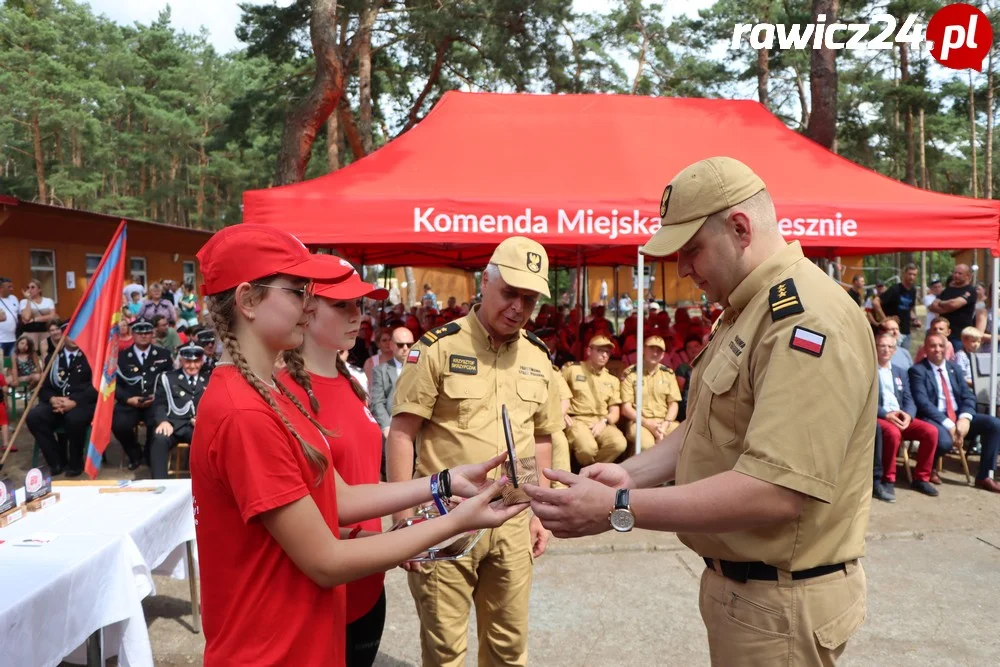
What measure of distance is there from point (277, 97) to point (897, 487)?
1726 cm

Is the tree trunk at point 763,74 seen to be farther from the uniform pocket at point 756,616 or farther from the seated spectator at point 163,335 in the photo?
the uniform pocket at point 756,616

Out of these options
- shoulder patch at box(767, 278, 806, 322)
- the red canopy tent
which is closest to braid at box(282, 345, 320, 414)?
shoulder patch at box(767, 278, 806, 322)

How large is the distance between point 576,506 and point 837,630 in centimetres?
66

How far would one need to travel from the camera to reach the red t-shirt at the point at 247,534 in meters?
1.42

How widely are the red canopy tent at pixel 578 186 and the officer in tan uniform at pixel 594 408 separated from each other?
4.30 ft

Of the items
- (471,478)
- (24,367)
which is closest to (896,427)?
(471,478)

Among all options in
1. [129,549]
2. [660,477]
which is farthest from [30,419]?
[660,477]

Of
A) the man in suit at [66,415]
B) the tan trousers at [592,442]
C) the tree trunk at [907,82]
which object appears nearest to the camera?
the tan trousers at [592,442]

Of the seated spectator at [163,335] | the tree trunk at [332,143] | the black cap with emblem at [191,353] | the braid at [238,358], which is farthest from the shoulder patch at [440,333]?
the tree trunk at [332,143]

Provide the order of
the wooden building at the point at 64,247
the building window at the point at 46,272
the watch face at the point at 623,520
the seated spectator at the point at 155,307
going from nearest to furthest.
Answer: the watch face at the point at 623,520 < the seated spectator at the point at 155,307 < the wooden building at the point at 64,247 < the building window at the point at 46,272

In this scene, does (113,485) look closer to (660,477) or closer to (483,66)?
(660,477)

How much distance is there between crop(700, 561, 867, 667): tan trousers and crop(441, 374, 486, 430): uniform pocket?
4.22 feet

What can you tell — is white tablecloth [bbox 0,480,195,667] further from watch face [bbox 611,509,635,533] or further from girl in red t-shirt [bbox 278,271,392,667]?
watch face [bbox 611,509,635,533]

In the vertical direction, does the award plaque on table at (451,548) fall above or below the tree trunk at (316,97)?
below
